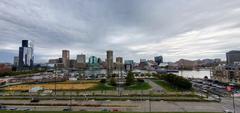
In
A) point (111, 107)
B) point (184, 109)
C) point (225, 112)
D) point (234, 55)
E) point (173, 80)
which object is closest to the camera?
point (225, 112)

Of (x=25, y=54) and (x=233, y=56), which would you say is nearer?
(x=233, y=56)

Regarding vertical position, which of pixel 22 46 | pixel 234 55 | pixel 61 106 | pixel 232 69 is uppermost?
pixel 22 46

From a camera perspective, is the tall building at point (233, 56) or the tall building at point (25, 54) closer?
the tall building at point (233, 56)

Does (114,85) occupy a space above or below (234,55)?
below

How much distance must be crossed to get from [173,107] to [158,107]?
2469 mm

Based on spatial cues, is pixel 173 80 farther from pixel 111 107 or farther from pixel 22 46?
pixel 22 46

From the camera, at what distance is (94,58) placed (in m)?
193

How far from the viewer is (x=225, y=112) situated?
2539 centimetres

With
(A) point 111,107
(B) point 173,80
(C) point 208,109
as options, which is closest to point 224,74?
(B) point 173,80

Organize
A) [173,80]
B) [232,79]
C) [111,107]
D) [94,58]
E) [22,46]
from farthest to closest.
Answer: [94,58] < [22,46] < [232,79] < [173,80] < [111,107]

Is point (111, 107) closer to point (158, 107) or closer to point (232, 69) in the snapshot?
point (158, 107)

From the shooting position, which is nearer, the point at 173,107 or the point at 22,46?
the point at 173,107

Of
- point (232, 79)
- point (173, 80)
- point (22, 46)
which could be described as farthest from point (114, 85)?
point (22, 46)

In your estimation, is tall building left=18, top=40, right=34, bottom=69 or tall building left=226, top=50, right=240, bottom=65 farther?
tall building left=18, top=40, right=34, bottom=69
